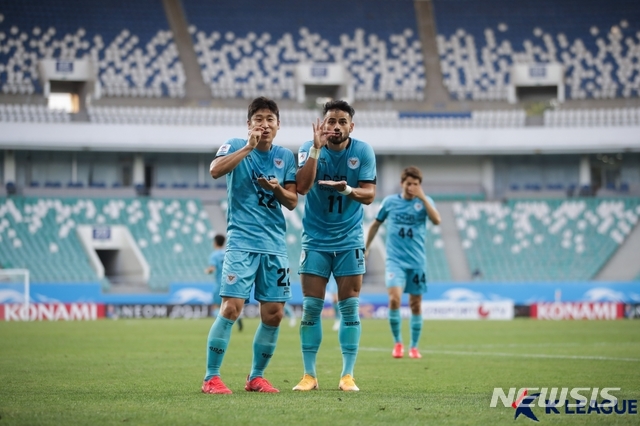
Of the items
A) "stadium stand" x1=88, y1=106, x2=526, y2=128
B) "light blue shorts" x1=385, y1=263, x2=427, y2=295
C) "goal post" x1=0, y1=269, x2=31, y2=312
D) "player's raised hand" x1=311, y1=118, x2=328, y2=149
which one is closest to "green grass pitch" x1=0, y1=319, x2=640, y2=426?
"light blue shorts" x1=385, y1=263, x2=427, y2=295

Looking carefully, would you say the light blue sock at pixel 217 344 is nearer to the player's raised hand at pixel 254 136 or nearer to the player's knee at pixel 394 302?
the player's raised hand at pixel 254 136

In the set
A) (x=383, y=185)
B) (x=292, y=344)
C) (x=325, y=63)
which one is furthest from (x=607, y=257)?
(x=292, y=344)

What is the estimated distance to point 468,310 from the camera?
3416 centimetres

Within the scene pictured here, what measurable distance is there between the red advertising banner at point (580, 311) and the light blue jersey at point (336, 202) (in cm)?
2619

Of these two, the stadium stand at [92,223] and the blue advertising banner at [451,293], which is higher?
the stadium stand at [92,223]

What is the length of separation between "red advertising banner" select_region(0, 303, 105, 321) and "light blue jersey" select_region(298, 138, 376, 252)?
2441cm

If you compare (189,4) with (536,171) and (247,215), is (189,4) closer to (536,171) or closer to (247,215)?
(536,171)

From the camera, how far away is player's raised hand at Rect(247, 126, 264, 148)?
27.0 feet

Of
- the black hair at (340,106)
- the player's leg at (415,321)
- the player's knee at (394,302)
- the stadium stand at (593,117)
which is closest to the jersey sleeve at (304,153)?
the black hair at (340,106)

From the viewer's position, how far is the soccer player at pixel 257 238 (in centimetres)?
837

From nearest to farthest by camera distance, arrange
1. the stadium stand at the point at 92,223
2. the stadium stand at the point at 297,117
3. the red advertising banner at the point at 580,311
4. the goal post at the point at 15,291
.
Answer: the goal post at the point at 15,291
the red advertising banner at the point at 580,311
the stadium stand at the point at 92,223
the stadium stand at the point at 297,117

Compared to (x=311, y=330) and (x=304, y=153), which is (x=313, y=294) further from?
(x=304, y=153)

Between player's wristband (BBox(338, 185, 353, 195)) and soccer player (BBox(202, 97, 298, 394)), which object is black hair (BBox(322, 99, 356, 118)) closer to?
soccer player (BBox(202, 97, 298, 394))

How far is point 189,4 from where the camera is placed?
165 ft
